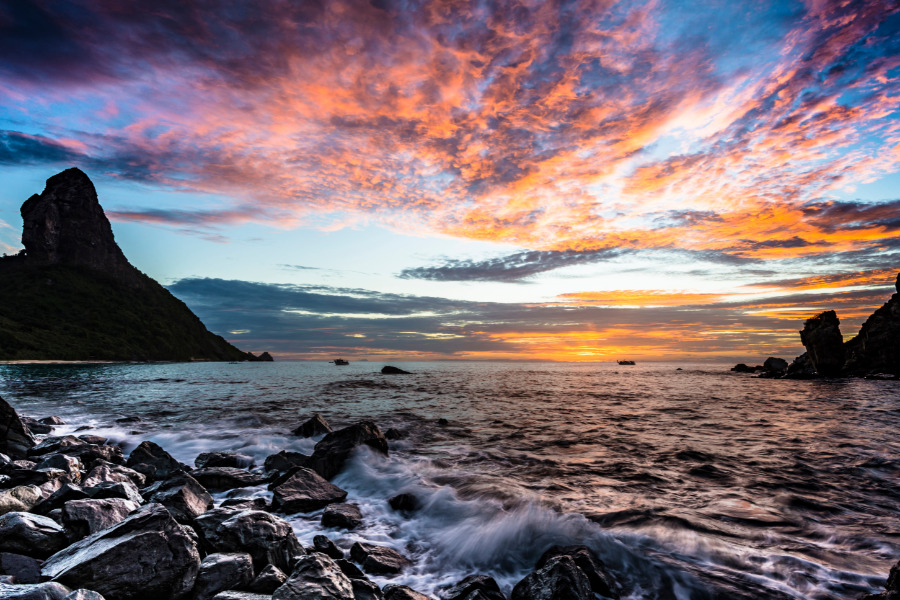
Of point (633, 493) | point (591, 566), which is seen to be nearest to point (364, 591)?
point (591, 566)

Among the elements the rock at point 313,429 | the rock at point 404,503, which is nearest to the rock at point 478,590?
the rock at point 404,503

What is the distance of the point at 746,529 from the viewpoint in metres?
8.34

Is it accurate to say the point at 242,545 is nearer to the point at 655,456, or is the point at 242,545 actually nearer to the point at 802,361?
the point at 655,456

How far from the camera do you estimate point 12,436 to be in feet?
43.5

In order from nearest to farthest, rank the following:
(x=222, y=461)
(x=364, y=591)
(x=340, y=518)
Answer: (x=364, y=591) < (x=340, y=518) < (x=222, y=461)

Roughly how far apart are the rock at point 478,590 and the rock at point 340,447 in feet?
25.5

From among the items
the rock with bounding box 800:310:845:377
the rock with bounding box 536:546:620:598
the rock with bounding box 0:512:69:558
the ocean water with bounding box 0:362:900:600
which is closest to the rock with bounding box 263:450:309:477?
the ocean water with bounding box 0:362:900:600

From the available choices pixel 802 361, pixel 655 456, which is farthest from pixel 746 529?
pixel 802 361

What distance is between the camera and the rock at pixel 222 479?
10.9 meters

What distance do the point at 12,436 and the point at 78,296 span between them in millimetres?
189158

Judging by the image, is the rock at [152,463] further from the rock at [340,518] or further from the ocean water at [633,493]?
the rock at [340,518]

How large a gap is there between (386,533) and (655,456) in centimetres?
1106

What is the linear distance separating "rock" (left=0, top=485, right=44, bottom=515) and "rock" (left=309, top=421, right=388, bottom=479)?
253 inches

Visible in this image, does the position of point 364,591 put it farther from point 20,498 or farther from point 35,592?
point 20,498
